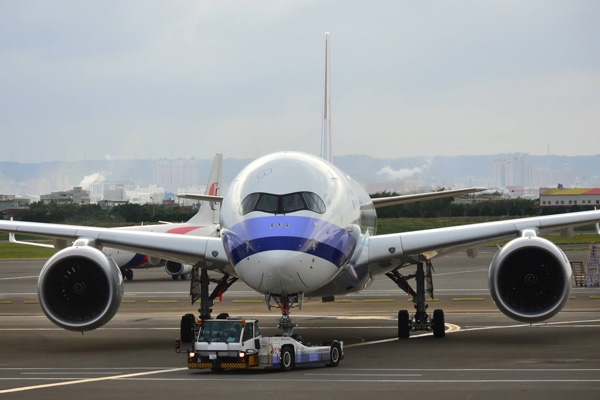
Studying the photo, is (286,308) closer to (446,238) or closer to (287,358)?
(287,358)

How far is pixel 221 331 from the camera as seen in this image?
→ 59.6 ft

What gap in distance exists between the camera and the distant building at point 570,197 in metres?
91.4

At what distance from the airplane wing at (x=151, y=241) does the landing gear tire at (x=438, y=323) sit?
515 cm

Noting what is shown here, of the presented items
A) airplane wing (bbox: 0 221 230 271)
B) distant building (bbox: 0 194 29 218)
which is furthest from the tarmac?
distant building (bbox: 0 194 29 218)

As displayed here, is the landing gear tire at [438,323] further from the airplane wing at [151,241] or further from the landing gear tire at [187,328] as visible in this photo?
the landing gear tire at [187,328]

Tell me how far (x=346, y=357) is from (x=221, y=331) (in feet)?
10.3

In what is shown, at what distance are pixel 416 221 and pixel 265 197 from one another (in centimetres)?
5320

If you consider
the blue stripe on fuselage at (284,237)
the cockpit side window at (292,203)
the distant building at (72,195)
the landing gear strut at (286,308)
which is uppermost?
the distant building at (72,195)

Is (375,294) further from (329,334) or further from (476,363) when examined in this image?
(476,363)

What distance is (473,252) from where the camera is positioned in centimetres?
2581

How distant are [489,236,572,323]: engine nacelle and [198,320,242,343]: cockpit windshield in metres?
5.72

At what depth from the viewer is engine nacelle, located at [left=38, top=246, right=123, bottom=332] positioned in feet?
68.9

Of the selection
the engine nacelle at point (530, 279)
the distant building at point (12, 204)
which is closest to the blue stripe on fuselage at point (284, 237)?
the engine nacelle at point (530, 279)

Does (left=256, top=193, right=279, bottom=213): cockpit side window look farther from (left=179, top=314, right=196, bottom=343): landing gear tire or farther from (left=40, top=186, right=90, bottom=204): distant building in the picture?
(left=40, top=186, right=90, bottom=204): distant building
